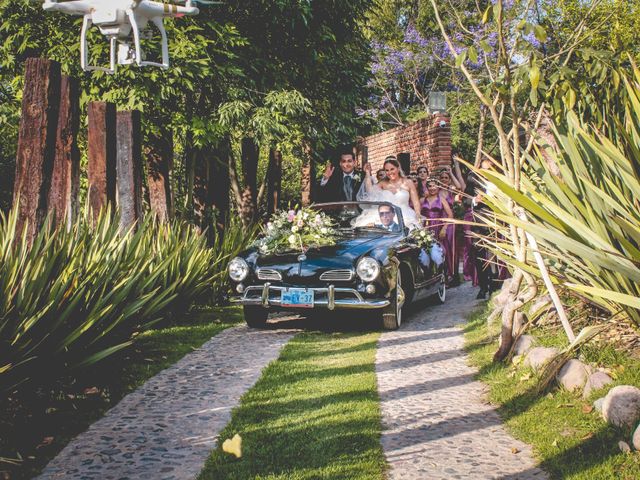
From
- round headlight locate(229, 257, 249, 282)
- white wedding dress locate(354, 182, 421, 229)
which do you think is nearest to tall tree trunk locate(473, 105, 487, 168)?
white wedding dress locate(354, 182, 421, 229)

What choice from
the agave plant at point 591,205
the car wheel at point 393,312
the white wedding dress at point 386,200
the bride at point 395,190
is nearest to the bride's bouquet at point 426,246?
the white wedding dress at point 386,200

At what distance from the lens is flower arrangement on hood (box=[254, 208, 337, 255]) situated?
8203 mm

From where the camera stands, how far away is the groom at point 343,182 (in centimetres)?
1156

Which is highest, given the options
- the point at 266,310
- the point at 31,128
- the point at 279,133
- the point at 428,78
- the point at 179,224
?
the point at 428,78

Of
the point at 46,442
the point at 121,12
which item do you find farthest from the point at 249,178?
the point at 46,442

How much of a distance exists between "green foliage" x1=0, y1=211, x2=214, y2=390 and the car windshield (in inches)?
117

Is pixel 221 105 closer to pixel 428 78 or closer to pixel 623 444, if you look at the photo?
pixel 623 444

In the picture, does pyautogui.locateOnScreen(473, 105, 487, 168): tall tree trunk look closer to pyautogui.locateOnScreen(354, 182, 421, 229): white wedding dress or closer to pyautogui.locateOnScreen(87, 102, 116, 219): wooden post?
pyautogui.locateOnScreen(354, 182, 421, 229): white wedding dress

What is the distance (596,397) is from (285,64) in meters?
10.1

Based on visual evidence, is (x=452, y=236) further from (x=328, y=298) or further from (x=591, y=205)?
(x=591, y=205)

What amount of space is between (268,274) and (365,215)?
187 centimetres

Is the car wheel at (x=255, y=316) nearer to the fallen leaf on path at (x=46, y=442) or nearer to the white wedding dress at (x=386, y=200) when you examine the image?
the white wedding dress at (x=386, y=200)

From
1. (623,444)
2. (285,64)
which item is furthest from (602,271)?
(285,64)

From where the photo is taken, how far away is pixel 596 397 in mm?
4234
